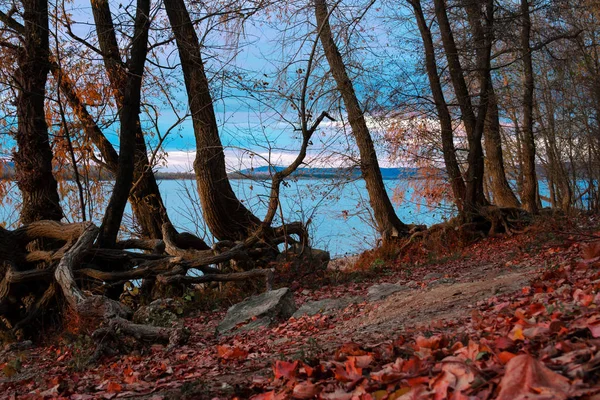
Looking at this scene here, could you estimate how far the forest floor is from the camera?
2574mm

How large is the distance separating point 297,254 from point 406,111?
427 centimetres

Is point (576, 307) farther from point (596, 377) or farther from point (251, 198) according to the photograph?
point (251, 198)

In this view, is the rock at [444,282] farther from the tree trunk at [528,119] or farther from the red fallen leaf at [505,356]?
the tree trunk at [528,119]

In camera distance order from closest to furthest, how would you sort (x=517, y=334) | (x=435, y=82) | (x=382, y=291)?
(x=517, y=334) → (x=382, y=291) → (x=435, y=82)

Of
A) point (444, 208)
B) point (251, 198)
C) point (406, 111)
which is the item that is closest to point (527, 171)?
point (444, 208)

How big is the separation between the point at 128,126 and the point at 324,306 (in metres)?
4.75

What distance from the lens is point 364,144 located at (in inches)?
529

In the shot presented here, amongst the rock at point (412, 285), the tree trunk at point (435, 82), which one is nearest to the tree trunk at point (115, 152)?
the rock at point (412, 285)

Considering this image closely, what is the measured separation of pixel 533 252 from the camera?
9.34m

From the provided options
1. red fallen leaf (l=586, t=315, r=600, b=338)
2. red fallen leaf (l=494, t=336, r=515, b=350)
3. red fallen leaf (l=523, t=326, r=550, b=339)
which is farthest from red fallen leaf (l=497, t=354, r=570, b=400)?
red fallen leaf (l=523, t=326, r=550, b=339)

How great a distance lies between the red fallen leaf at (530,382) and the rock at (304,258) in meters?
8.30

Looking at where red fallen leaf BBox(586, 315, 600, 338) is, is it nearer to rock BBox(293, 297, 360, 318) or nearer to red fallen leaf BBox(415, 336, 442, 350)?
red fallen leaf BBox(415, 336, 442, 350)

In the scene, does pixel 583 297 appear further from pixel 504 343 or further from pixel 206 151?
pixel 206 151

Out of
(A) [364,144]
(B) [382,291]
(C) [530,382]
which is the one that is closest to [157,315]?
(B) [382,291]
